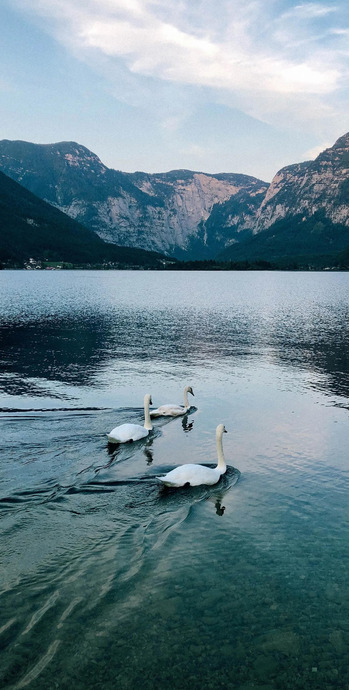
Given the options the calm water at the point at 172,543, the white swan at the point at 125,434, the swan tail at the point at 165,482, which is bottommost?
the calm water at the point at 172,543

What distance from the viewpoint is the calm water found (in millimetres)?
11266

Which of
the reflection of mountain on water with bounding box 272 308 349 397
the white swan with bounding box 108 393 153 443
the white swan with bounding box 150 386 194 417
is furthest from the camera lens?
the reflection of mountain on water with bounding box 272 308 349 397

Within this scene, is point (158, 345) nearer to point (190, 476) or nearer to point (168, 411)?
point (168, 411)

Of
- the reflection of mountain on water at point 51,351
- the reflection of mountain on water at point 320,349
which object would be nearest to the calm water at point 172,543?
the reflection of mountain on water at point 51,351

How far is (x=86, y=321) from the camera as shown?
82062mm

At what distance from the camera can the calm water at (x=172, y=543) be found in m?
11.3

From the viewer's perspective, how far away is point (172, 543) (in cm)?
1627

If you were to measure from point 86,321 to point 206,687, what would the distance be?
74.1m

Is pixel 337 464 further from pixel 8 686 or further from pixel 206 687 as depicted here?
pixel 8 686

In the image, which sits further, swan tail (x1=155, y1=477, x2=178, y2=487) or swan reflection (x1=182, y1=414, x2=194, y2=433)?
swan reflection (x1=182, y1=414, x2=194, y2=433)

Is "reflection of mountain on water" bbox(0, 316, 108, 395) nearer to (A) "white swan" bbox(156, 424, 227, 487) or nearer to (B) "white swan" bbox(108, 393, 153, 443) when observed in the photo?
(B) "white swan" bbox(108, 393, 153, 443)

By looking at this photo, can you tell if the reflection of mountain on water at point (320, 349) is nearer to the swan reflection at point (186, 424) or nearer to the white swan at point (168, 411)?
the swan reflection at point (186, 424)

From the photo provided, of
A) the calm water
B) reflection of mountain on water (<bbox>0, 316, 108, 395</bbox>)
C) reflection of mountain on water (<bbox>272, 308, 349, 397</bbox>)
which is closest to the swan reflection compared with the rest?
the calm water

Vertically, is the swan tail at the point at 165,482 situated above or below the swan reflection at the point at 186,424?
above
